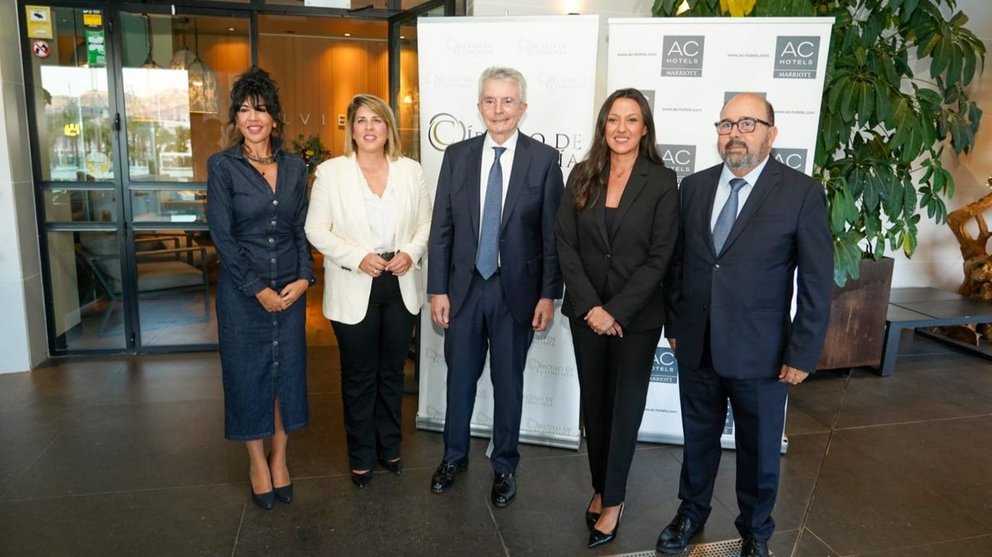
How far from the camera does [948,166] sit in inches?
231

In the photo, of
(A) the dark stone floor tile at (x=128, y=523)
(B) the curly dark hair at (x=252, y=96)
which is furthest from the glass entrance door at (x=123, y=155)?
(B) the curly dark hair at (x=252, y=96)

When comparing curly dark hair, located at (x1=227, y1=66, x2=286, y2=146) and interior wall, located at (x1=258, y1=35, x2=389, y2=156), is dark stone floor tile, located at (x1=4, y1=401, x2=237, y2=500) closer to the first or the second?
curly dark hair, located at (x1=227, y1=66, x2=286, y2=146)

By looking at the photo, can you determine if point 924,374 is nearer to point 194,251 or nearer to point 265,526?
point 265,526

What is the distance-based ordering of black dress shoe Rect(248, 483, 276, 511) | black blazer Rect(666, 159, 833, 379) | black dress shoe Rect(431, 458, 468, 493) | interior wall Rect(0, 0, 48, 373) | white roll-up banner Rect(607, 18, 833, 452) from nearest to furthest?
black blazer Rect(666, 159, 833, 379) < black dress shoe Rect(248, 483, 276, 511) < black dress shoe Rect(431, 458, 468, 493) < white roll-up banner Rect(607, 18, 833, 452) < interior wall Rect(0, 0, 48, 373)

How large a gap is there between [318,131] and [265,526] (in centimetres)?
861

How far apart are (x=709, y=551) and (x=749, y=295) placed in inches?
41.3

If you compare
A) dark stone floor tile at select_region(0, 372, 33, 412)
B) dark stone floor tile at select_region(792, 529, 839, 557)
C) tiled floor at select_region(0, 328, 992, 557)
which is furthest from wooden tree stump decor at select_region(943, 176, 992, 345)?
dark stone floor tile at select_region(0, 372, 33, 412)

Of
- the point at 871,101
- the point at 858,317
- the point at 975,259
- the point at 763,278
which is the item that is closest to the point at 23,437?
the point at 763,278

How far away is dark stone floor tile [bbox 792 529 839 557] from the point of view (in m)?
2.60

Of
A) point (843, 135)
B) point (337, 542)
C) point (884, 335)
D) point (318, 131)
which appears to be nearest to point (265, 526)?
point (337, 542)

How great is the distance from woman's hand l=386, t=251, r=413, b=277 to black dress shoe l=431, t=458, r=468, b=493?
0.90 m

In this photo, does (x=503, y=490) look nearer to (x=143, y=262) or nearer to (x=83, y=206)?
(x=143, y=262)

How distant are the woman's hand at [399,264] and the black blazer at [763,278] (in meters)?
1.13

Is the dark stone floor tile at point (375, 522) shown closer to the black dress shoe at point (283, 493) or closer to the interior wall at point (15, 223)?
the black dress shoe at point (283, 493)
